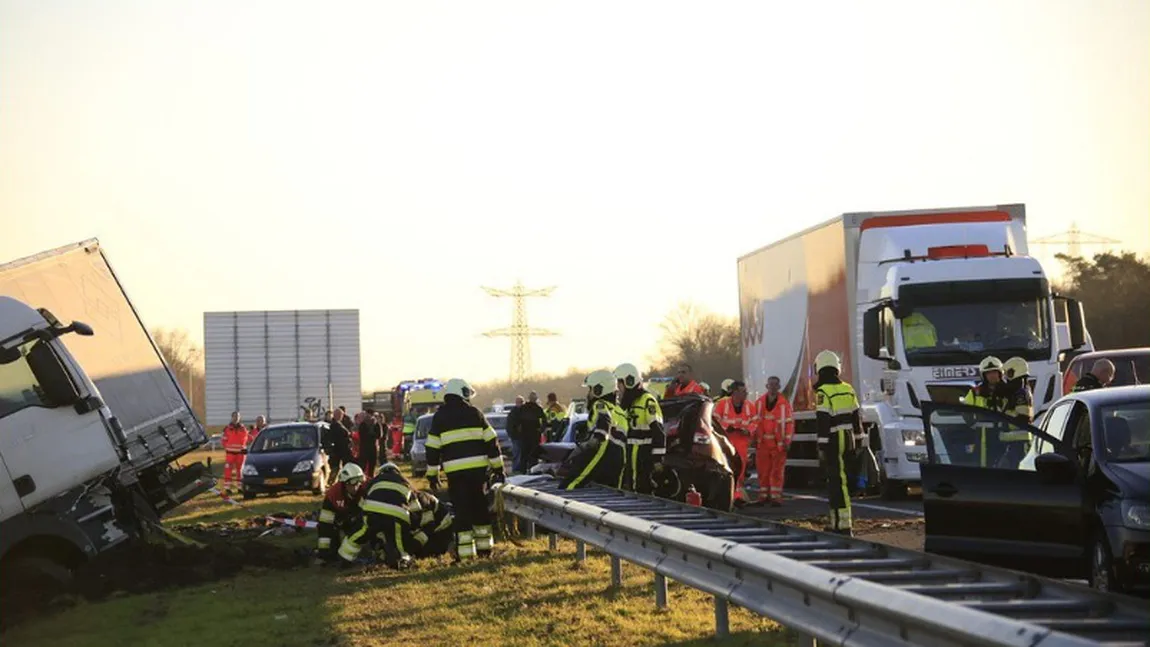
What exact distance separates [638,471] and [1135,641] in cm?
1135

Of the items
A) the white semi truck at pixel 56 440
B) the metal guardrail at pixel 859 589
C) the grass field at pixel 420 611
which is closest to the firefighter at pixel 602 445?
the grass field at pixel 420 611

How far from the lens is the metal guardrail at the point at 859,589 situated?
6.61m

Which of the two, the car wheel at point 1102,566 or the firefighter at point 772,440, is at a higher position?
the firefighter at point 772,440

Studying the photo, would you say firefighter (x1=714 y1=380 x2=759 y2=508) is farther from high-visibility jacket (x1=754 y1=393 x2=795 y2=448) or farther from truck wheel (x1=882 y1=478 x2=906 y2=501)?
truck wheel (x1=882 y1=478 x2=906 y2=501)

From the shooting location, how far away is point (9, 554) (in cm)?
1440

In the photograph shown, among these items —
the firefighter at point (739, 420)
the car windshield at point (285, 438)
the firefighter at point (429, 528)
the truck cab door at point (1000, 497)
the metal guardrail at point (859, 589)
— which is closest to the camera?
the metal guardrail at point (859, 589)

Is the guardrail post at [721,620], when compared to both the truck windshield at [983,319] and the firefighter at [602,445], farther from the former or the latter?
the truck windshield at [983,319]

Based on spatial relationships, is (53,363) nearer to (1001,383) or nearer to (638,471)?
(638,471)

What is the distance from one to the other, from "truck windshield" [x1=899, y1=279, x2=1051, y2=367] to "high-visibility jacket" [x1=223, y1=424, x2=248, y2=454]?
→ 18804mm

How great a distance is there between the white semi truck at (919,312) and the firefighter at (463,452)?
784 centimetres

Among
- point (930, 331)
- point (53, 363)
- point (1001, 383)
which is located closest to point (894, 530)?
point (1001, 383)

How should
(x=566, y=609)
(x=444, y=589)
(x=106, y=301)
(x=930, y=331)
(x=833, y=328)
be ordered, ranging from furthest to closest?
1. (x=833, y=328)
2. (x=930, y=331)
3. (x=106, y=301)
4. (x=444, y=589)
5. (x=566, y=609)

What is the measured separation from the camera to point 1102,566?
10.4 metres

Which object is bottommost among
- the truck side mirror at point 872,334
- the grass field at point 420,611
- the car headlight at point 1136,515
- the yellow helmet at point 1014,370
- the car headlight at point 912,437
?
the grass field at point 420,611
